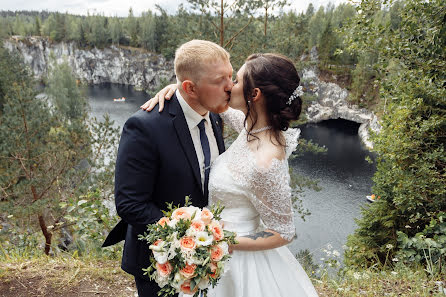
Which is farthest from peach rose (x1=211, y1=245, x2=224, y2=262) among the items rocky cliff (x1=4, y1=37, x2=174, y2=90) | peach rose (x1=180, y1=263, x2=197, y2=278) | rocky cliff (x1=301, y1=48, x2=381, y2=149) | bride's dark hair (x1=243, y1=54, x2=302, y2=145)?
rocky cliff (x1=4, y1=37, x2=174, y2=90)

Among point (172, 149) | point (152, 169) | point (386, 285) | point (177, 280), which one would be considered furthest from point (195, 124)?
point (386, 285)

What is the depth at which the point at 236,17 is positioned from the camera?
9.40 metres

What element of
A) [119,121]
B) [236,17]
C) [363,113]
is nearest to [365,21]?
[236,17]

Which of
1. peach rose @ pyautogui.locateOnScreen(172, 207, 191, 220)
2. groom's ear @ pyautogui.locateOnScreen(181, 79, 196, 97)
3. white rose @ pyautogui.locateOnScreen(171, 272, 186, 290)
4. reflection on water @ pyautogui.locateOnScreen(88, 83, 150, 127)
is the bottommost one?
reflection on water @ pyautogui.locateOnScreen(88, 83, 150, 127)

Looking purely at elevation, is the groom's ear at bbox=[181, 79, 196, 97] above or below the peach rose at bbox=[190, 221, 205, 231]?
above

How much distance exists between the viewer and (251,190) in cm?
204

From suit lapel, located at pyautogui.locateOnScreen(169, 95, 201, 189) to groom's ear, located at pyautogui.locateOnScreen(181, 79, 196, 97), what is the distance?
132 mm

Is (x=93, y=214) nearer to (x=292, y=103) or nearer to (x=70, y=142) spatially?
(x=292, y=103)

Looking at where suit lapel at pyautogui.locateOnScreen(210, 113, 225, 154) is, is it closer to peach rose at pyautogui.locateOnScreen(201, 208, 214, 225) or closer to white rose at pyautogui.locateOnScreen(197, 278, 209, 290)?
peach rose at pyautogui.locateOnScreen(201, 208, 214, 225)

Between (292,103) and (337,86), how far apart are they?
45.0m

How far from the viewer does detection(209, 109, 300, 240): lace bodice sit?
1960mm

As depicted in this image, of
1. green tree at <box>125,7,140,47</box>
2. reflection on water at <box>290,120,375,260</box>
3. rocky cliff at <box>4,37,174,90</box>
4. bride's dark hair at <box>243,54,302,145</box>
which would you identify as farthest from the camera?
rocky cliff at <box>4,37,174,90</box>

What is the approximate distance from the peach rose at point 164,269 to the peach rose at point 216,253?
23 cm

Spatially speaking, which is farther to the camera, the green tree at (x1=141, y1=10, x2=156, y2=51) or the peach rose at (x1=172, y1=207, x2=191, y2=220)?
the green tree at (x1=141, y1=10, x2=156, y2=51)
